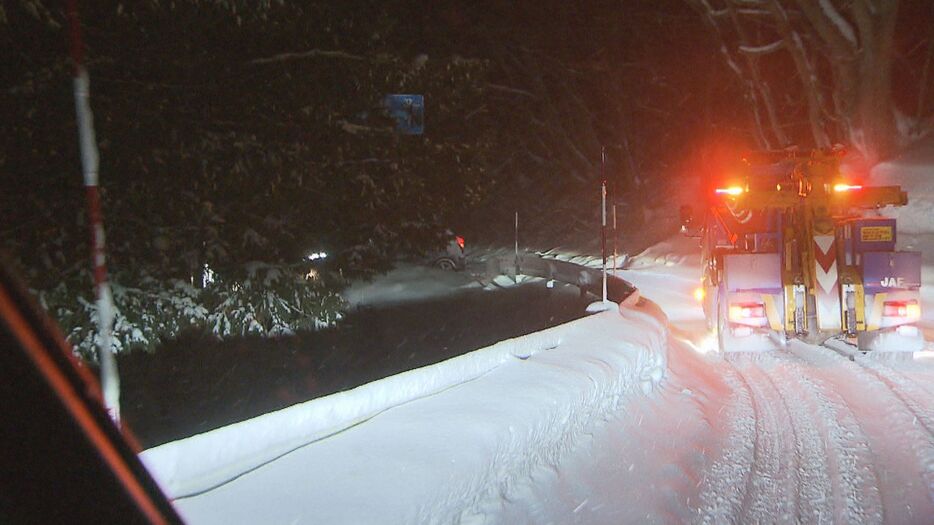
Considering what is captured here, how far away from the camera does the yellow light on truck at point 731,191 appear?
10.6m

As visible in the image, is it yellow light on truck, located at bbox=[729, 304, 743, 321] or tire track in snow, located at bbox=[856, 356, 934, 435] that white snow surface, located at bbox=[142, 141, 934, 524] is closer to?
tire track in snow, located at bbox=[856, 356, 934, 435]

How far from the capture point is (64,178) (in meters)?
11.2

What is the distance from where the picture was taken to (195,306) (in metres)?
13.6

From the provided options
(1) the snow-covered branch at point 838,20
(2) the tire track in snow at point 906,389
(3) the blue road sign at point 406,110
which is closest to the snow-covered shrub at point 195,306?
(3) the blue road sign at point 406,110

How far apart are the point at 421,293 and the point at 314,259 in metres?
9.97

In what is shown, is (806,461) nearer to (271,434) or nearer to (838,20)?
(271,434)

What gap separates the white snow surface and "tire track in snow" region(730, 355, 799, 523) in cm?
2

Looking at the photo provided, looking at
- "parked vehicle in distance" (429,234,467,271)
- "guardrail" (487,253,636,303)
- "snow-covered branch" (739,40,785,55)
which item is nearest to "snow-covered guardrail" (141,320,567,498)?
"guardrail" (487,253,636,303)

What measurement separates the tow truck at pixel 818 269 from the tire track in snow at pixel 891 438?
0.59 m

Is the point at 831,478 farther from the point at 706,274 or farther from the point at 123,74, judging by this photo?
the point at 123,74

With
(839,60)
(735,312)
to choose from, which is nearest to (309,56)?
(735,312)

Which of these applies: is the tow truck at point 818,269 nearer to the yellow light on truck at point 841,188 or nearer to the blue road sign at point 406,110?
the yellow light on truck at point 841,188

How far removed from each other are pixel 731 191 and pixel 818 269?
1.55 m

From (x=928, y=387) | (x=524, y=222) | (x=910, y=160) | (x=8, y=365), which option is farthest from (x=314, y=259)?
(x=524, y=222)
